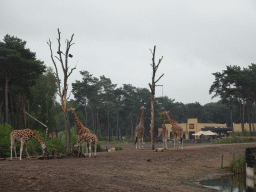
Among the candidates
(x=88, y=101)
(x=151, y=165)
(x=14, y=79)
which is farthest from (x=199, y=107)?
(x=151, y=165)

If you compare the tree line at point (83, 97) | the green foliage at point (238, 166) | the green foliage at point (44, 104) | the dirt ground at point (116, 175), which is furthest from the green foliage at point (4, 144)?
the green foliage at point (44, 104)

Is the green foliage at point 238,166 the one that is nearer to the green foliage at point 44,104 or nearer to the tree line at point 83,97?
the tree line at point 83,97

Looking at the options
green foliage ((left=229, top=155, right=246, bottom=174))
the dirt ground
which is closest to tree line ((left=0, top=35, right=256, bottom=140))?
the dirt ground

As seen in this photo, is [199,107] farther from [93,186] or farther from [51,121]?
[93,186]

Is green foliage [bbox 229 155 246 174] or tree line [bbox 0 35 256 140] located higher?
tree line [bbox 0 35 256 140]

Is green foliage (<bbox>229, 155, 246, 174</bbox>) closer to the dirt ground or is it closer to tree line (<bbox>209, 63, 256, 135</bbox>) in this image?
the dirt ground

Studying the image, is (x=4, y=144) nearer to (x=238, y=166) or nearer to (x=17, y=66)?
(x=238, y=166)

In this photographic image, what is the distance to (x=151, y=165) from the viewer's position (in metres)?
16.2

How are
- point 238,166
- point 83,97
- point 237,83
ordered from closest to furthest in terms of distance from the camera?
point 238,166
point 237,83
point 83,97

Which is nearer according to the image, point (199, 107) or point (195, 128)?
point (195, 128)

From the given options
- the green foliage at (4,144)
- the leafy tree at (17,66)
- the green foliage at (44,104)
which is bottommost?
the green foliage at (4,144)

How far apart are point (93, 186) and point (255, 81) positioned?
54552 mm

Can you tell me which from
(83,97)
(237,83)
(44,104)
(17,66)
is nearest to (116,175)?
(17,66)

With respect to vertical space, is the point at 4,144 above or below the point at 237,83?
below
